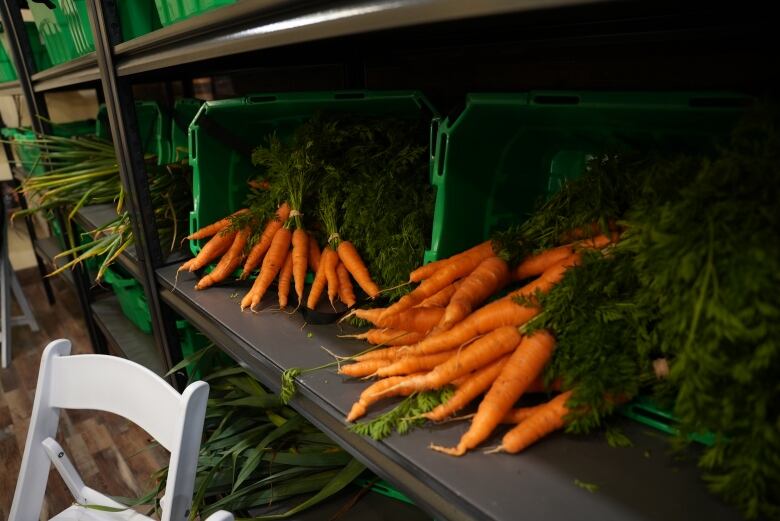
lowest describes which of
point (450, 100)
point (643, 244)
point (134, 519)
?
point (134, 519)

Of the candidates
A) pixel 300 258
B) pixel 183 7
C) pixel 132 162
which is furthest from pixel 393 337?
pixel 132 162

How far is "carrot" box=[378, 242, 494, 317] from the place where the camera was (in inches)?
31.2

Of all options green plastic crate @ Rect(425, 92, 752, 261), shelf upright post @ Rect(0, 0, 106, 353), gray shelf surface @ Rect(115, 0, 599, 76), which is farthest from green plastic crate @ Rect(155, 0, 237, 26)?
shelf upright post @ Rect(0, 0, 106, 353)

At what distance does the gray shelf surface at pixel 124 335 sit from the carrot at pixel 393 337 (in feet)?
4.17

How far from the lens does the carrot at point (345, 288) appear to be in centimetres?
95

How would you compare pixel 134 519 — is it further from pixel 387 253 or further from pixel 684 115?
pixel 684 115

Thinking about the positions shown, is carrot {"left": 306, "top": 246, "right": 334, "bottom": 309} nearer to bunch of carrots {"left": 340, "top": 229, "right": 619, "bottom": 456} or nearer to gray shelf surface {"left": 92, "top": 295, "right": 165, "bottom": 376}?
bunch of carrots {"left": 340, "top": 229, "right": 619, "bottom": 456}

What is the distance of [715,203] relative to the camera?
1.48ft

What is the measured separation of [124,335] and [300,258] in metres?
1.52

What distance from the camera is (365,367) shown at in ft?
2.39

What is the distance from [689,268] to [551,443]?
0.29 m

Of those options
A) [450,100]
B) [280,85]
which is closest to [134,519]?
[450,100]

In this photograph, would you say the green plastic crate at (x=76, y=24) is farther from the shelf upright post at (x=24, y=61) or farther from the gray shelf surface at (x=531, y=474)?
the gray shelf surface at (x=531, y=474)

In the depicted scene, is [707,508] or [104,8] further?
[104,8]
